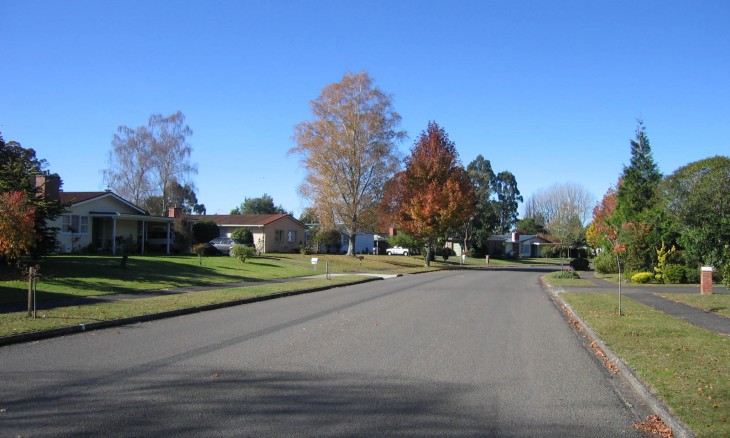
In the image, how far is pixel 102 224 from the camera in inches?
1467

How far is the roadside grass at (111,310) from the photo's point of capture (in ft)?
36.3

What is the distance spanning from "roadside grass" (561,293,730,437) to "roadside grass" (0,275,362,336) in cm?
1023

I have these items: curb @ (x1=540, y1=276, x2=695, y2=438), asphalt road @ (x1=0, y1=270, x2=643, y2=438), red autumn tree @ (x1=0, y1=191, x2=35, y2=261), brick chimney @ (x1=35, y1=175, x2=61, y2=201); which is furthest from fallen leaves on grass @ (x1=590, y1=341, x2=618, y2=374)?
brick chimney @ (x1=35, y1=175, x2=61, y2=201)

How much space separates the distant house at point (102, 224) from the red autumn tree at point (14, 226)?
648 inches

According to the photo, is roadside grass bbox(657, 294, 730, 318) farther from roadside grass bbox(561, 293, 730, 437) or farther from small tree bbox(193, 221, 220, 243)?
small tree bbox(193, 221, 220, 243)

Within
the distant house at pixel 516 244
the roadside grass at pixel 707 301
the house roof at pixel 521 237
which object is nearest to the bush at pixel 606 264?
the roadside grass at pixel 707 301

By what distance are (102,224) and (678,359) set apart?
3586 cm

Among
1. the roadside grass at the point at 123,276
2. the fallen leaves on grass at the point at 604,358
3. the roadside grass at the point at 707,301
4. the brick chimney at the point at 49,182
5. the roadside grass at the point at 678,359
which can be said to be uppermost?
the brick chimney at the point at 49,182

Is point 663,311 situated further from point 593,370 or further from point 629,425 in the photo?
point 629,425

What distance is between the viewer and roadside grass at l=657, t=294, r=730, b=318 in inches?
653

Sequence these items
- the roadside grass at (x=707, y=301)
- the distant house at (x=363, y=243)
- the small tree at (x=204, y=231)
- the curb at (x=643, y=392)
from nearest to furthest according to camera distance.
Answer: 1. the curb at (x=643, y=392)
2. the roadside grass at (x=707, y=301)
3. the small tree at (x=204, y=231)
4. the distant house at (x=363, y=243)

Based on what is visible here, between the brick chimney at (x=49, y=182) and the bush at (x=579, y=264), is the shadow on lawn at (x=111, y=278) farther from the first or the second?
the bush at (x=579, y=264)

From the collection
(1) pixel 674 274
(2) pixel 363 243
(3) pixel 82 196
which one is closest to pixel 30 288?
(3) pixel 82 196

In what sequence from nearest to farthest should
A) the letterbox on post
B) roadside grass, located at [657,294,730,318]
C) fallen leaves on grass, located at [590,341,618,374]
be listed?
fallen leaves on grass, located at [590,341,618,374]
roadside grass, located at [657,294,730,318]
the letterbox on post
